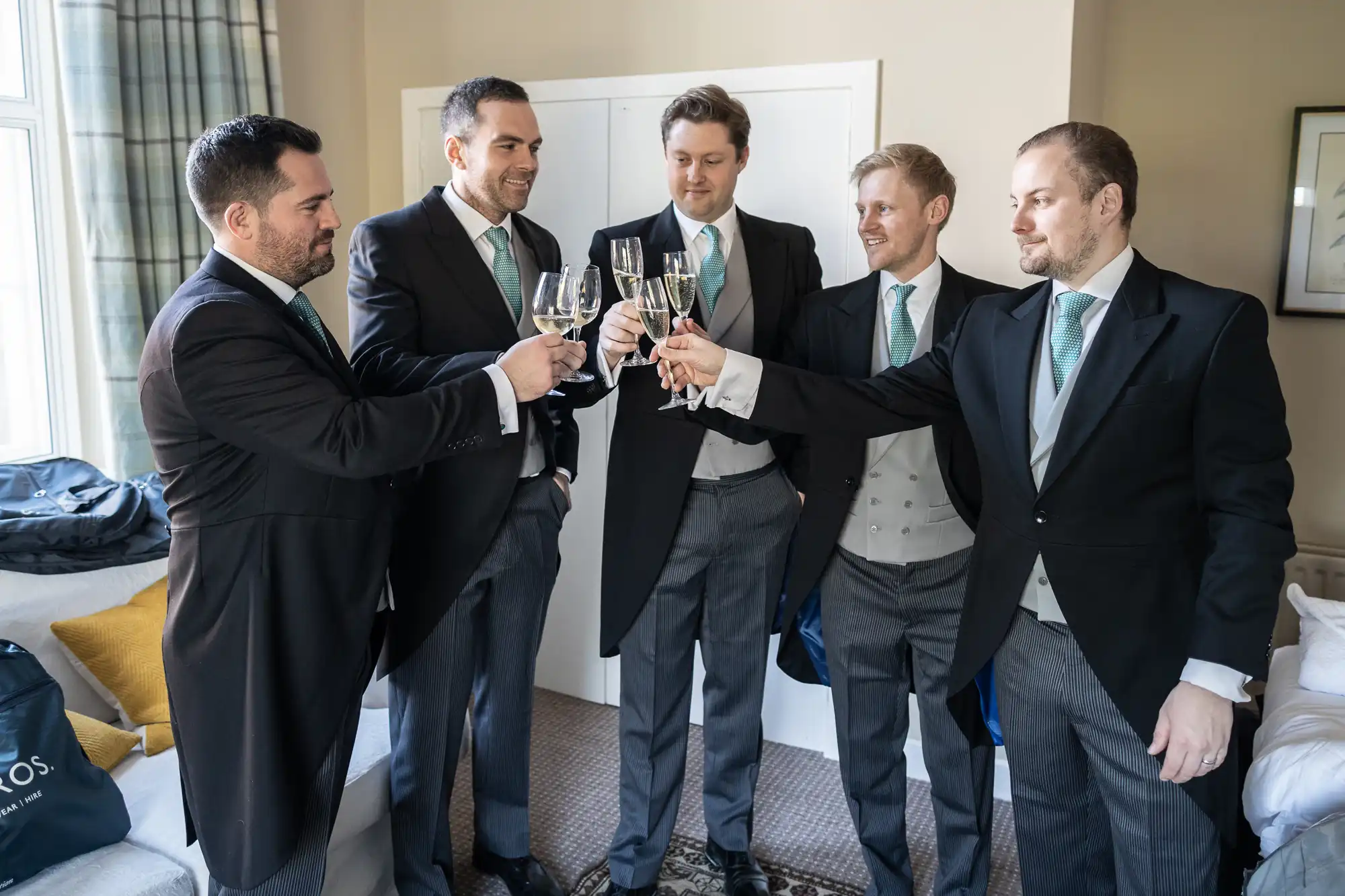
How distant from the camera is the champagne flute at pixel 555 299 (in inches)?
81.4

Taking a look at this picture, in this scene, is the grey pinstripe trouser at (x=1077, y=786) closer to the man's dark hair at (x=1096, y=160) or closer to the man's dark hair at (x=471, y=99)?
the man's dark hair at (x=1096, y=160)

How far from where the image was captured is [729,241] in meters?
2.59

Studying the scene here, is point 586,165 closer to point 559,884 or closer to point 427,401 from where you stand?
point 427,401

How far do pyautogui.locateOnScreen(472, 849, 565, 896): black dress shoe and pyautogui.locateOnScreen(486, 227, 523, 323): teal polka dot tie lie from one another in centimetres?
131

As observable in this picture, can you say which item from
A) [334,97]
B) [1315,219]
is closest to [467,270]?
[334,97]

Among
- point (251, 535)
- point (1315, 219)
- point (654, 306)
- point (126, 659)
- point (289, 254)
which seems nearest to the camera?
point (251, 535)

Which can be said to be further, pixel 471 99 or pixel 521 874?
pixel 521 874

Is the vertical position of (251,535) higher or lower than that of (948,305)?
lower

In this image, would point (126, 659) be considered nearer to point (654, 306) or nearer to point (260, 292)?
point (260, 292)

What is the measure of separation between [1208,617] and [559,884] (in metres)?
1.75

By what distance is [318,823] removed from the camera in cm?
209

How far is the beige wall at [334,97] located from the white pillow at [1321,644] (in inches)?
122

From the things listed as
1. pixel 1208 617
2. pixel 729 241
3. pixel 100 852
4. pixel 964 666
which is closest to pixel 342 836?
pixel 100 852

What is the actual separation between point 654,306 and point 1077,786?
1161 mm
